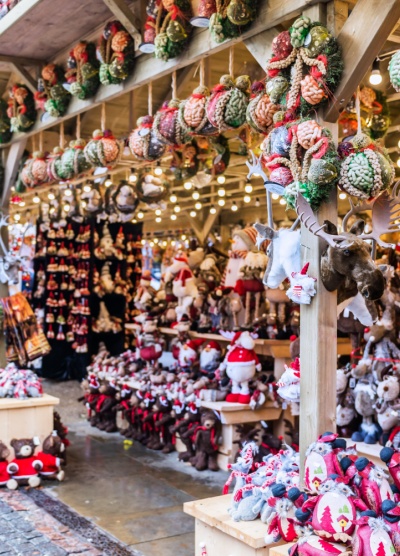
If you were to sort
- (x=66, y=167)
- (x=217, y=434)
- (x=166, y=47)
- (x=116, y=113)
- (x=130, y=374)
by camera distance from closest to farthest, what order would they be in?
(x=166, y=47)
(x=66, y=167)
(x=217, y=434)
(x=130, y=374)
(x=116, y=113)

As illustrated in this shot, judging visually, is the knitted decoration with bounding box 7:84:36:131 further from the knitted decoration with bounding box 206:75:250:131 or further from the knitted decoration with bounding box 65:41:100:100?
the knitted decoration with bounding box 206:75:250:131

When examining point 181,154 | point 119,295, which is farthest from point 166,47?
point 119,295

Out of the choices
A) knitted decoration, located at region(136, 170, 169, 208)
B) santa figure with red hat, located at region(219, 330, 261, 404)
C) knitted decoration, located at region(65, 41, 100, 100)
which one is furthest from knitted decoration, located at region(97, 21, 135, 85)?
santa figure with red hat, located at region(219, 330, 261, 404)

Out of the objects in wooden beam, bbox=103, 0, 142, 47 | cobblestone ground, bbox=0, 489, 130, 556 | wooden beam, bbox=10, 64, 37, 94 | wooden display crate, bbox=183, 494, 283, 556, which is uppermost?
wooden beam, bbox=10, 64, 37, 94

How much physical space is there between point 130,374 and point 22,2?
4.07 meters

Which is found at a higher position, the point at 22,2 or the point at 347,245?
the point at 22,2

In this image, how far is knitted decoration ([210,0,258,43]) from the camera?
3.42 m

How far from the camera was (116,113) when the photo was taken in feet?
27.6

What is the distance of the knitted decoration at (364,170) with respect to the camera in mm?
2971

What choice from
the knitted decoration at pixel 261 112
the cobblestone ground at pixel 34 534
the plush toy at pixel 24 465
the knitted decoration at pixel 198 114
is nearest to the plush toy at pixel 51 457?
the plush toy at pixel 24 465

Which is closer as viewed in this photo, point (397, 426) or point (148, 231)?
point (397, 426)

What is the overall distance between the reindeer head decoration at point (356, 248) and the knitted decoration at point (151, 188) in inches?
149

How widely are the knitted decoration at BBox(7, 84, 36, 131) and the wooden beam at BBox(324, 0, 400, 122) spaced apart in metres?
4.03

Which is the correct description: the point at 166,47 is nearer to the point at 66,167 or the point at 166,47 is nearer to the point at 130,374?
the point at 66,167
